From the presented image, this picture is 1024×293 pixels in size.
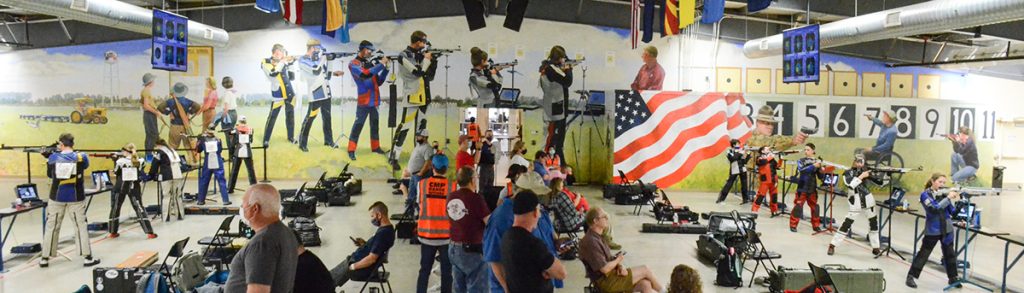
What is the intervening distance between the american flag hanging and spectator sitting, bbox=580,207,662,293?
484 inches

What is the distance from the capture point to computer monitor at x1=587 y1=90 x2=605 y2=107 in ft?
65.6

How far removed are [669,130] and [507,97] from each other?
187 inches

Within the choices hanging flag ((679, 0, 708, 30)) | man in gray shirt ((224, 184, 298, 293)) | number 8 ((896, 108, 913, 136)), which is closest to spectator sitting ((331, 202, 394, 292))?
Result: man in gray shirt ((224, 184, 298, 293))

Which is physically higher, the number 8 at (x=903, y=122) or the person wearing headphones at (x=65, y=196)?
the number 8 at (x=903, y=122)

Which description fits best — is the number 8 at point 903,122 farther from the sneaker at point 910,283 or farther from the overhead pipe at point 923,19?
the sneaker at point 910,283

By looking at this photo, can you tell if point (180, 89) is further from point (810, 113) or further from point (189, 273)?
point (810, 113)

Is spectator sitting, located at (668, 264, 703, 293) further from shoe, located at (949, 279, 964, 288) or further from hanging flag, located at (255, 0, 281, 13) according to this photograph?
hanging flag, located at (255, 0, 281, 13)

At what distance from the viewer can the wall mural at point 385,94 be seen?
750 inches

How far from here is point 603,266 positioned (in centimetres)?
542

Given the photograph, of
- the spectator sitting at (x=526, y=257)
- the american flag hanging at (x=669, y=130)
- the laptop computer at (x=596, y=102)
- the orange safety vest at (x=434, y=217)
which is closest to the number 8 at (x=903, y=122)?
the american flag hanging at (x=669, y=130)

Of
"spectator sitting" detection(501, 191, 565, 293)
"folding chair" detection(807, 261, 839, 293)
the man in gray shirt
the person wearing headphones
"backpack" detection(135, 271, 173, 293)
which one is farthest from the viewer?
the person wearing headphones

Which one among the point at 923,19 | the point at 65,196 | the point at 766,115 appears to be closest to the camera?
the point at 65,196

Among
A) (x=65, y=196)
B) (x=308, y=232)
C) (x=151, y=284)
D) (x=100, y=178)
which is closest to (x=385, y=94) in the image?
(x=100, y=178)

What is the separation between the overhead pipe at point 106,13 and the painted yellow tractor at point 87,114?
182 inches
